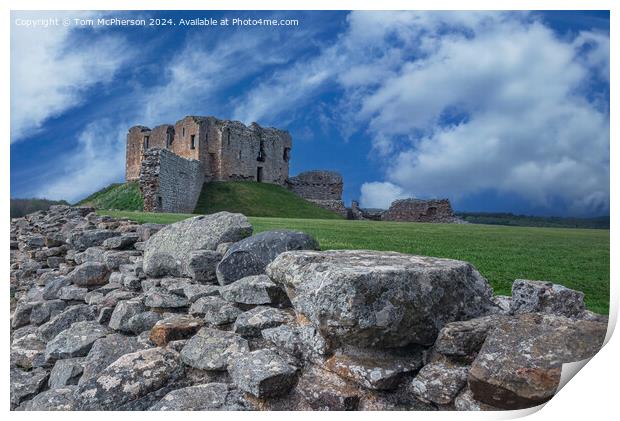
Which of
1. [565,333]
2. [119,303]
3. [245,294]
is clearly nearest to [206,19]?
[245,294]

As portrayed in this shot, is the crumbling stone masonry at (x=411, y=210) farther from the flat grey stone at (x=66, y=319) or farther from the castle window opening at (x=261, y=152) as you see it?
the castle window opening at (x=261, y=152)

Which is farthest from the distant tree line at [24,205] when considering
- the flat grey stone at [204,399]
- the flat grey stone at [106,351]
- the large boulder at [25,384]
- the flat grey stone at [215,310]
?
the flat grey stone at [204,399]

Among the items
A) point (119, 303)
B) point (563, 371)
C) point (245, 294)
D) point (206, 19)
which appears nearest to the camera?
point (563, 371)

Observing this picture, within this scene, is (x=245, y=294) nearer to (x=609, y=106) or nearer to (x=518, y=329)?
(x=518, y=329)

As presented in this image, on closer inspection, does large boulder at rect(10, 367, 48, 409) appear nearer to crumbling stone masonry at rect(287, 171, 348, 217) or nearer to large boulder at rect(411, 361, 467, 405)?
large boulder at rect(411, 361, 467, 405)

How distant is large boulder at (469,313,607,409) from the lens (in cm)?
340

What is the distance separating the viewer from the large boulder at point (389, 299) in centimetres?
371

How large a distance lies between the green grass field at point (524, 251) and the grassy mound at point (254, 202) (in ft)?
67.0

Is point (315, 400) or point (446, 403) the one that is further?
point (315, 400)

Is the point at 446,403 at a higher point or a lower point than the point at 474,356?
lower

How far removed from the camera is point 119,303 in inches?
242

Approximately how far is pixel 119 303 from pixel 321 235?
3752mm

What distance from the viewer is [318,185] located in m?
41.2

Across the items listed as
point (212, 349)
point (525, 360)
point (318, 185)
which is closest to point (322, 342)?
point (212, 349)
